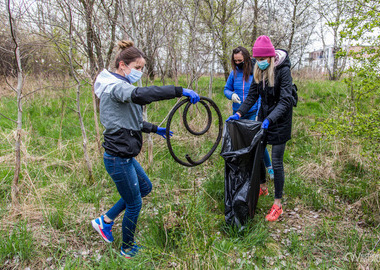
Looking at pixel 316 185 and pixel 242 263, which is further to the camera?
pixel 316 185

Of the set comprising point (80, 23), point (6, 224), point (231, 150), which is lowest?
point (6, 224)

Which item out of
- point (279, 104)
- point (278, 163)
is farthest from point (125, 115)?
point (278, 163)

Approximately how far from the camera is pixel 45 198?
3141 millimetres

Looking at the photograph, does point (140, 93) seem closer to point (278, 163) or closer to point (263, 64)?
point (263, 64)

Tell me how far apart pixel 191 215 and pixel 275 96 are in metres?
1.44

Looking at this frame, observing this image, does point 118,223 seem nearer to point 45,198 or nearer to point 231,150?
point 45,198

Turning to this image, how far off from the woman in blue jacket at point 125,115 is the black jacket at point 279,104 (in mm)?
881

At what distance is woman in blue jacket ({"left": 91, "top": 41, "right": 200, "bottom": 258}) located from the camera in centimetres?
192

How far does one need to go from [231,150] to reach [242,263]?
3.54ft

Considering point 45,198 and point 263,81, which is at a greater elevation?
point 263,81

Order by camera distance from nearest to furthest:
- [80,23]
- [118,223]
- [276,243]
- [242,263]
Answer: [242,263], [276,243], [118,223], [80,23]

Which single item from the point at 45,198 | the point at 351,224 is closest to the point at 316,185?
the point at 351,224

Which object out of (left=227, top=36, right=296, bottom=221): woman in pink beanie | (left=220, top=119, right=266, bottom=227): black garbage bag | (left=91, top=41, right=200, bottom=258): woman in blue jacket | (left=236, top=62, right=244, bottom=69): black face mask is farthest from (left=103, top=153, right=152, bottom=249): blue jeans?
(left=236, top=62, right=244, bottom=69): black face mask

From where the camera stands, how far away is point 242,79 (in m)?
3.61
